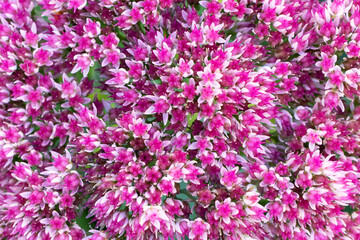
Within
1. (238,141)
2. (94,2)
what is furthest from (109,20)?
(238,141)

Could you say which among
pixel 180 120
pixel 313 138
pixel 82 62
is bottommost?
pixel 313 138

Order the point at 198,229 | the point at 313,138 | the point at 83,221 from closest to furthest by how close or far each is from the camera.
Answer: the point at 198,229 → the point at 313,138 → the point at 83,221

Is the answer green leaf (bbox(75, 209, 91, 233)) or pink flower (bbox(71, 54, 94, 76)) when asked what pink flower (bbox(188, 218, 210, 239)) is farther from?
pink flower (bbox(71, 54, 94, 76))

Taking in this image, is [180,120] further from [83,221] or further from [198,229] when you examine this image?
[83,221]

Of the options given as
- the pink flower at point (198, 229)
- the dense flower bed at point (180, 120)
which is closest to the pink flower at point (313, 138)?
the dense flower bed at point (180, 120)

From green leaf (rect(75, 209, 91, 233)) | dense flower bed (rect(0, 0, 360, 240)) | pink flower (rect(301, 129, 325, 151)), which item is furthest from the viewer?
green leaf (rect(75, 209, 91, 233))

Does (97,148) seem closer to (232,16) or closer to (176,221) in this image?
(176,221)

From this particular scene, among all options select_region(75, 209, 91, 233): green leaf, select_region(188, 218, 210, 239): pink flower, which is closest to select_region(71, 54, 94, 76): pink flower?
select_region(75, 209, 91, 233): green leaf

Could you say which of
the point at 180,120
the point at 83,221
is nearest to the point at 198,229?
the point at 180,120

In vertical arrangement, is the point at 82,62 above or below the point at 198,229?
above

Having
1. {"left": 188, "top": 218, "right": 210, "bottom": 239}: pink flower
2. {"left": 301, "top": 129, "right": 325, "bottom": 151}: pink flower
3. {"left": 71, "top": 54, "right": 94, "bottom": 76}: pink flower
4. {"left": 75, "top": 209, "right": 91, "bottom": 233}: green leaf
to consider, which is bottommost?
{"left": 75, "top": 209, "right": 91, "bottom": 233}: green leaf
